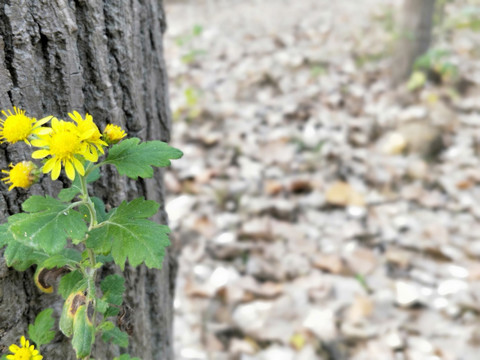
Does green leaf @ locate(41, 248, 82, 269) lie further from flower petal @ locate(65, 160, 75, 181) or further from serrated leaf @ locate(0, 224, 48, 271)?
flower petal @ locate(65, 160, 75, 181)

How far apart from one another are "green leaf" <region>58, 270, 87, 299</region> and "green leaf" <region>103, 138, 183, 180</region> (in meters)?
0.21

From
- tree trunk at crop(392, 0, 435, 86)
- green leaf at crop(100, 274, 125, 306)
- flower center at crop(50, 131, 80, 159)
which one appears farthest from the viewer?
tree trunk at crop(392, 0, 435, 86)

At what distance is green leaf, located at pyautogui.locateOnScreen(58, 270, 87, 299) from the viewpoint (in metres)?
0.73

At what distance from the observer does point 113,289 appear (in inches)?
32.8

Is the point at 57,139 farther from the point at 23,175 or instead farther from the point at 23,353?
the point at 23,353

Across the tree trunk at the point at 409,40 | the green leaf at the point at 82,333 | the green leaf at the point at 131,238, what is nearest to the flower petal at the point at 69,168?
the green leaf at the point at 131,238

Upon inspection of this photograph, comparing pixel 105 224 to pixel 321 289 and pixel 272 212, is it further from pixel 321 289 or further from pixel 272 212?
pixel 272 212

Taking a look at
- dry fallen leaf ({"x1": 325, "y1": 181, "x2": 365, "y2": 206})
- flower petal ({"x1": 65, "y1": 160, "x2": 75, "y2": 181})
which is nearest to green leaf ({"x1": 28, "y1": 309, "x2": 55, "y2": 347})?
flower petal ({"x1": 65, "y1": 160, "x2": 75, "y2": 181})

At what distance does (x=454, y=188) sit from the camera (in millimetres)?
3057

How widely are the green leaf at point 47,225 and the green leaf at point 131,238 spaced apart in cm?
5

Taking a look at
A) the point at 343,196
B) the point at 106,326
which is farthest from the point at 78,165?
the point at 343,196

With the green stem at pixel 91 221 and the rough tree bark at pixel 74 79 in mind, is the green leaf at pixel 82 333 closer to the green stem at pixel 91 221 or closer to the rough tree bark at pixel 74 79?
the green stem at pixel 91 221

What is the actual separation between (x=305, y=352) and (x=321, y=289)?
398 millimetres

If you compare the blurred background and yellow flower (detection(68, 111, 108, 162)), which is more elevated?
yellow flower (detection(68, 111, 108, 162))
